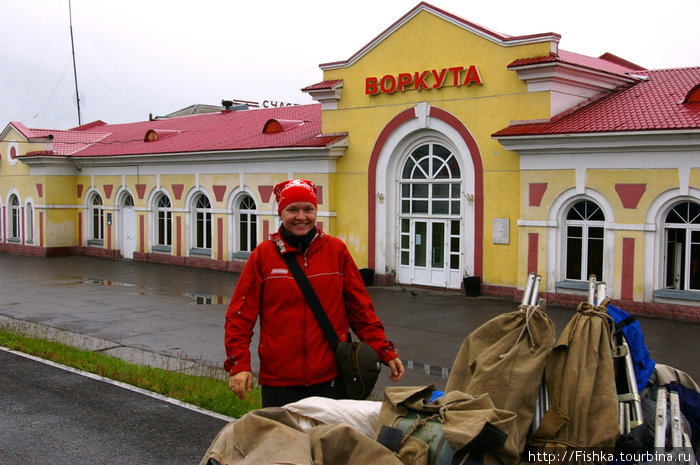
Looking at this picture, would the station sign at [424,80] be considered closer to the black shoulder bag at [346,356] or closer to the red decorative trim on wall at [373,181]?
the red decorative trim on wall at [373,181]

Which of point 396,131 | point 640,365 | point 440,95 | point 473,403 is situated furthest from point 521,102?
point 473,403

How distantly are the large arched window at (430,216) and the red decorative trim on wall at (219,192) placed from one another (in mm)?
6694

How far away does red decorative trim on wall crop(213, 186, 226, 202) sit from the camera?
2327 centimetres

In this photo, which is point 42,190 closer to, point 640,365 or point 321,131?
point 321,131

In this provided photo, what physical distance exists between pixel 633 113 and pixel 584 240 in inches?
113

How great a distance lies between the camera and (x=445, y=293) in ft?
59.1

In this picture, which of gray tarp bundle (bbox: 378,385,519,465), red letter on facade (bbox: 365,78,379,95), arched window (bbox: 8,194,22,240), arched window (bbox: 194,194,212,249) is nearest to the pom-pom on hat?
gray tarp bundle (bbox: 378,385,519,465)

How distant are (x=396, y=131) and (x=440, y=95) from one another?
1551mm

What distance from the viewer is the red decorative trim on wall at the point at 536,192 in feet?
52.4

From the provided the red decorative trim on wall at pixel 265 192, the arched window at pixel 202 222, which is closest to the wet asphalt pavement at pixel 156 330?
the arched window at pixel 202 222

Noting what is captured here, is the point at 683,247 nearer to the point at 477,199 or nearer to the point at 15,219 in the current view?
the point at 477,199

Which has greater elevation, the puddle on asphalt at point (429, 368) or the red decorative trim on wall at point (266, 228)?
the red decorative trim on wall at point (266, 228)

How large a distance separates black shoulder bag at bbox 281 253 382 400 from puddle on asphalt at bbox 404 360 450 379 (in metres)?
5.37

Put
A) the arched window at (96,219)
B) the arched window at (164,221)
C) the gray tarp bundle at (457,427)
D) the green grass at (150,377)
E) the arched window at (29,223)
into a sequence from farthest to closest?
the arched window at (29,223) → the arched window at (96,219) → the arched window at (164,221) → the green grass at (150,377) → the gray tarp bundle at (457,427)
